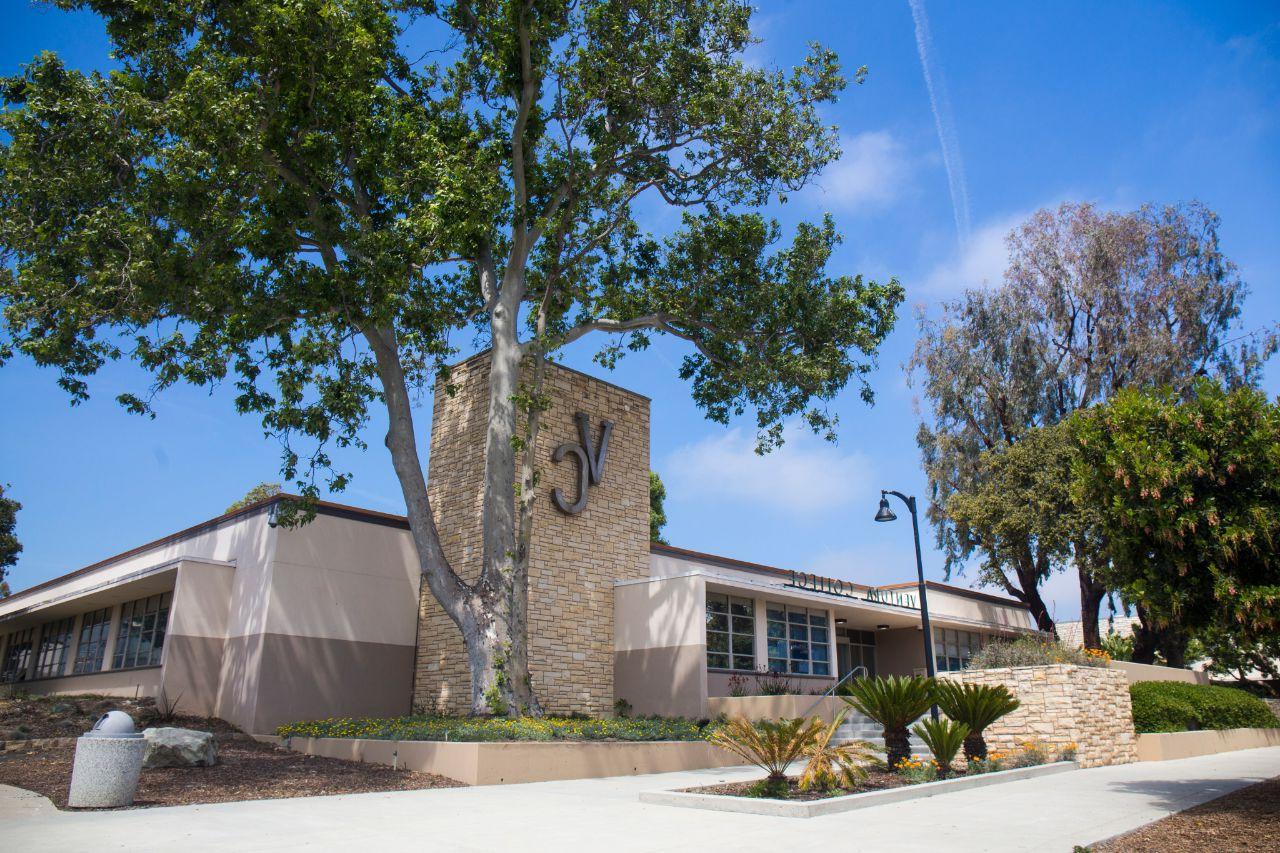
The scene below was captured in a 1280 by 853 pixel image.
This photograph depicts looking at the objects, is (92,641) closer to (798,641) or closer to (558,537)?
(558,537)

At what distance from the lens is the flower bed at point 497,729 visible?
12555 millimetres

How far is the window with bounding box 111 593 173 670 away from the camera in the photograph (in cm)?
1867

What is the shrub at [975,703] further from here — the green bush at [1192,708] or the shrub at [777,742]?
the green bush at [1192,708]

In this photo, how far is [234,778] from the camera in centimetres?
1068

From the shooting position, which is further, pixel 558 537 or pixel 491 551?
pixel 558 537

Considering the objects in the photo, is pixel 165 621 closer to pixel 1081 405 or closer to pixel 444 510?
pixel 444 510

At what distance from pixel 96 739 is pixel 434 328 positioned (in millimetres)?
9228

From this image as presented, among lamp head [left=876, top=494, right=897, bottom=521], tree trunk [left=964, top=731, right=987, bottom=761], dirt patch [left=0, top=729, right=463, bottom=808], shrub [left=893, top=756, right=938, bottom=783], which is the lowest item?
dirt patch [left=0, top=729, right=463, bottom=808]

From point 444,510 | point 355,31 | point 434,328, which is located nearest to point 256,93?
point 355,31

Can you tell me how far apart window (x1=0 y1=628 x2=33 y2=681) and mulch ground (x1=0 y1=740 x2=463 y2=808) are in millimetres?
15518

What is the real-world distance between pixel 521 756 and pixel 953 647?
64.9ft

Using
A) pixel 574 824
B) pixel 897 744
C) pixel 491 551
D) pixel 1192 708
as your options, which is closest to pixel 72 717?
pixel 491 551

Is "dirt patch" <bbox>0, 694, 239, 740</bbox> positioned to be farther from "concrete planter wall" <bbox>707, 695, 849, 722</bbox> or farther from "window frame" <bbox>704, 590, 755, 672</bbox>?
"window frame" <bbox>704, 590, 755, 672</bbox>

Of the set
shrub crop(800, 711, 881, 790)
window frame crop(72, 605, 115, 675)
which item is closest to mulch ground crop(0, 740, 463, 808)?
shrub crop(800, 711, 881, 790)
